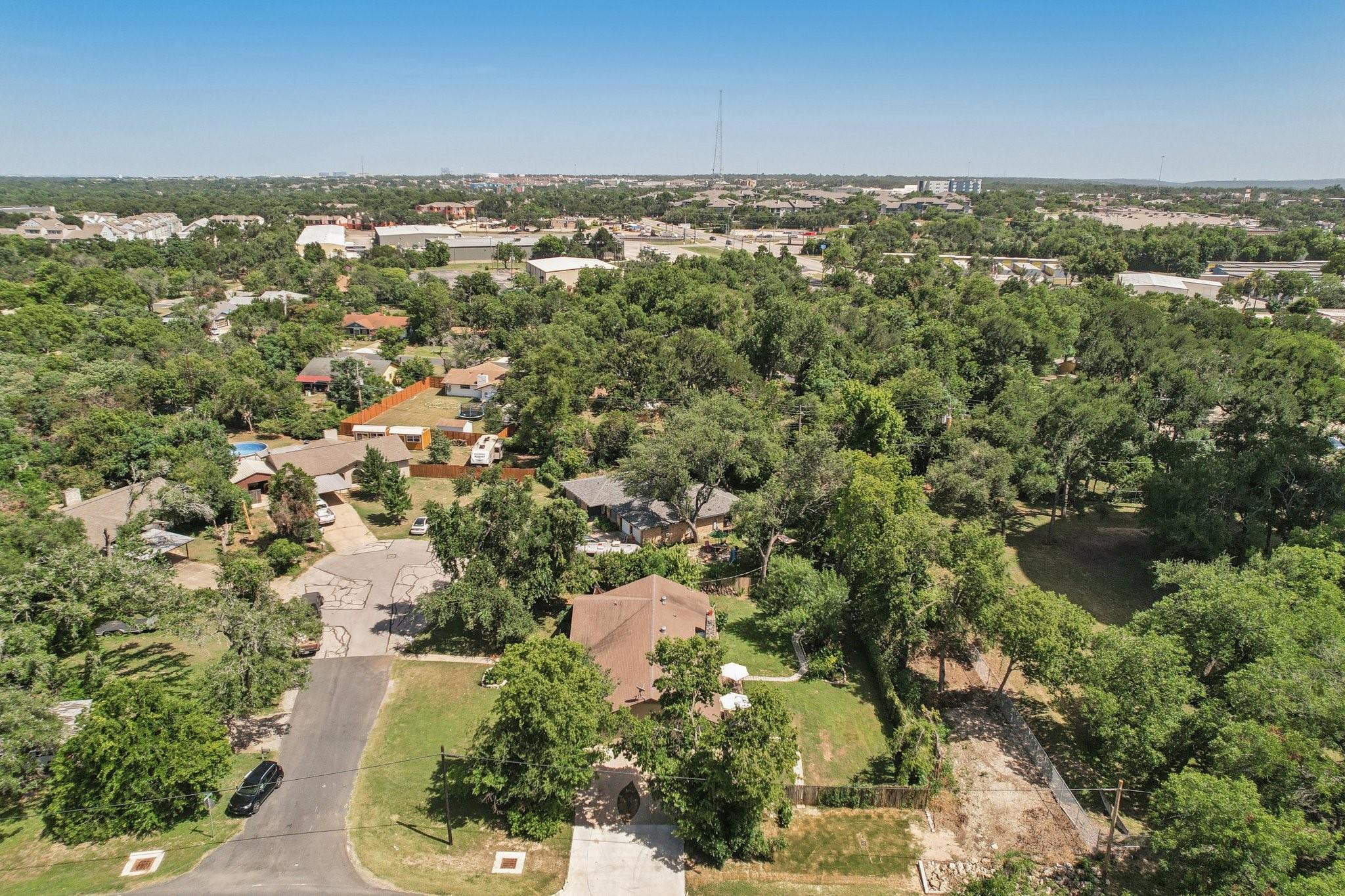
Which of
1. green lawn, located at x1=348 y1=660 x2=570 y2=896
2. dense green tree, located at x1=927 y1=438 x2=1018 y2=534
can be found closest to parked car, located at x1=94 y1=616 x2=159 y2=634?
green lawn, located at x1=348 y1=660 x2=570 y2=896

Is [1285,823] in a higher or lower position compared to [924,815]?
higher

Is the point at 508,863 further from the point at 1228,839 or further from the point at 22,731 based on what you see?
the point at 1228,839

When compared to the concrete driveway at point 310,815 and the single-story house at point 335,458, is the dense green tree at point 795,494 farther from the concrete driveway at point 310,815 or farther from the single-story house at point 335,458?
the single-story house at point 335,458

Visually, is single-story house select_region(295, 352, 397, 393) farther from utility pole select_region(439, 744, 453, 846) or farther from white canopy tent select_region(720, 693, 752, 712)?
white canopy tent select_region(720, 693, 752, 712)

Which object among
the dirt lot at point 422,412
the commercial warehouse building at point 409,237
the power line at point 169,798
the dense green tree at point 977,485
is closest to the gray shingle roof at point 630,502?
the dense green tree at point 977,485

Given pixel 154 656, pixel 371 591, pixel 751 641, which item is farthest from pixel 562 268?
pixel 154 656

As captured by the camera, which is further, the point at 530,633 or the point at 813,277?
the point at 813,277

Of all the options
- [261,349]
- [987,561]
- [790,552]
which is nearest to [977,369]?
[790,552]

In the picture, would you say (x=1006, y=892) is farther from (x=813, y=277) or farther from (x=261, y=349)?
(x=813, y=277)
